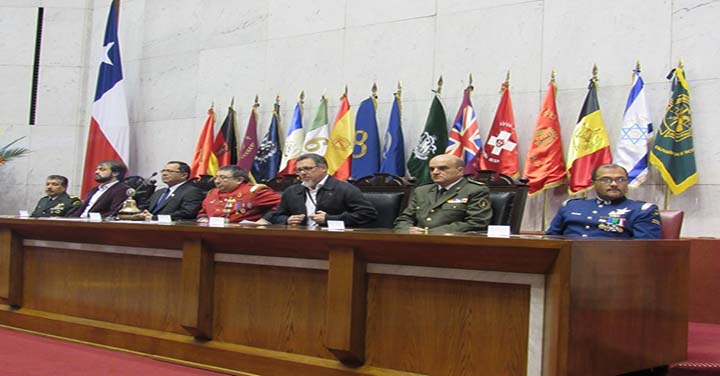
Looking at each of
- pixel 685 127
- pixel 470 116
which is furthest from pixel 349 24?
pixel 685 127

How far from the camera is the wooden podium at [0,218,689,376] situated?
2656 millimetres

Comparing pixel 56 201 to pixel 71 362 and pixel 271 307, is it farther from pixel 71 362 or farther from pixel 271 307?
pixel 271 307

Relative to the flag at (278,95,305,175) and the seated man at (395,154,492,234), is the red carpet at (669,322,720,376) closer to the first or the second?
the seated man at (395,154,492,234)

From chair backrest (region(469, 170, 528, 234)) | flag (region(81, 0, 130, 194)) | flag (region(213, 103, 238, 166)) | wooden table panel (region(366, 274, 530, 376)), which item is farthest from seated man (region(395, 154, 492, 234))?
flag (region(81, 0, 130, 194))

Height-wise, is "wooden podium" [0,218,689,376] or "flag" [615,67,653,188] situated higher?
"flag" [615,67,653,188]

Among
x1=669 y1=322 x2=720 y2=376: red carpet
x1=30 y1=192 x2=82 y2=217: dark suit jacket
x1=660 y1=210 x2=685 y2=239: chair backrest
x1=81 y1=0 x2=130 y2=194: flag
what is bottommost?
x1=669 y1=322 x2=720 y2=376: red carpet

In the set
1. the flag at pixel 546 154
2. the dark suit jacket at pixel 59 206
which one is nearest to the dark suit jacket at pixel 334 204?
the flag at pixel 546 154

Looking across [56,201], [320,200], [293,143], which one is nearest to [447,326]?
[320,200]

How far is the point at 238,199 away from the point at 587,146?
2.41 metres

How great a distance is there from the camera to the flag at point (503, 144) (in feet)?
18.2

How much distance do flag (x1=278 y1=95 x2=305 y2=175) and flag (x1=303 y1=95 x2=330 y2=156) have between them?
70 mm

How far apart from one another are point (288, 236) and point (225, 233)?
374 mm

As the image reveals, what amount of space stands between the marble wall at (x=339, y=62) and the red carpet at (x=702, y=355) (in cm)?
86

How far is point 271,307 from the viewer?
3.33 m
